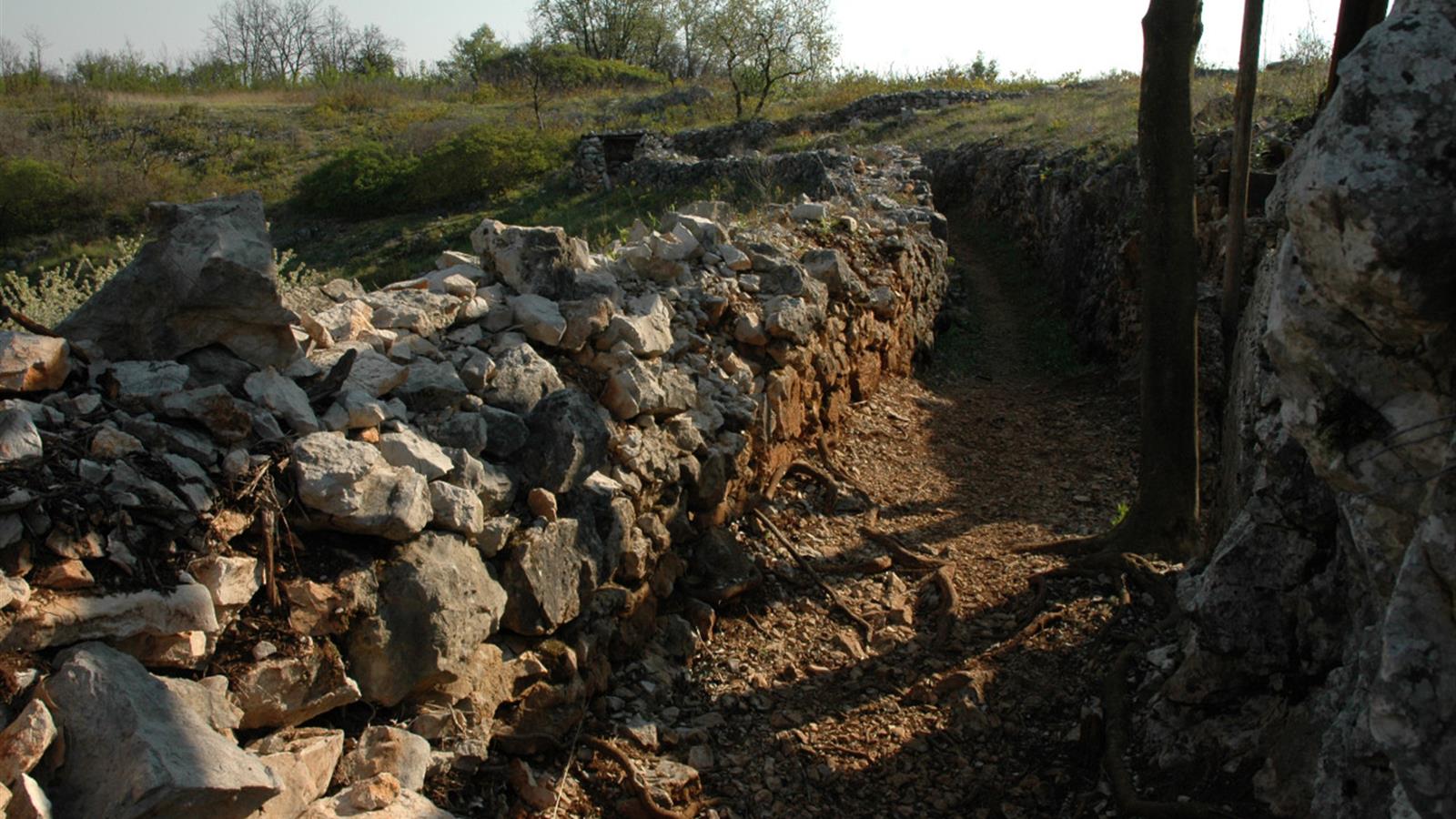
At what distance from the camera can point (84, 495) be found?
2.81m

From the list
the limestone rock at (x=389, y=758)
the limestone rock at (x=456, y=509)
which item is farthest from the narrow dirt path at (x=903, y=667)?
the limestone rock at (x=456, y=509)

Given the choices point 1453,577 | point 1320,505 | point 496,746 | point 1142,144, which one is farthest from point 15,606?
point 1142,144

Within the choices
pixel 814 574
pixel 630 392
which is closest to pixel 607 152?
pixel 814 574

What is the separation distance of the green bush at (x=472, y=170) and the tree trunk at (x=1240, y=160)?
1553 centimetres

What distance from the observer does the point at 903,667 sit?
471 centimetres

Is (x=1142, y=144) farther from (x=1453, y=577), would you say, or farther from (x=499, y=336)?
(x=1453, y=577)

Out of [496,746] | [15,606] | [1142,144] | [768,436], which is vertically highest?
[1142,144]

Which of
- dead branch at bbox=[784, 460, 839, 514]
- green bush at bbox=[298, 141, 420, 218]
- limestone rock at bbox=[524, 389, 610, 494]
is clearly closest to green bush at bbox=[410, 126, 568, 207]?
green bush at bbox=[298, 141, 420, 218]

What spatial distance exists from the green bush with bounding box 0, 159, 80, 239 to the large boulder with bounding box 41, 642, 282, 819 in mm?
20435

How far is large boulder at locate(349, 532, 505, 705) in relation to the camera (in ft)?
10.7

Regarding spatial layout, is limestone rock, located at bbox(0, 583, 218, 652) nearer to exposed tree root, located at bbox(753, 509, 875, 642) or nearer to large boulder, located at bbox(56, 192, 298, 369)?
large boulder, located at bbox(56, 192, 298, 369)

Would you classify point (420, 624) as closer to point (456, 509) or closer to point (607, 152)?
point (456, 509)

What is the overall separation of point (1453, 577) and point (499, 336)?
3653 mm

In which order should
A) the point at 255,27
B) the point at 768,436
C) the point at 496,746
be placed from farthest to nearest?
1. the point at 255,27
2. the point at 768,436
3. the point at 496,746
